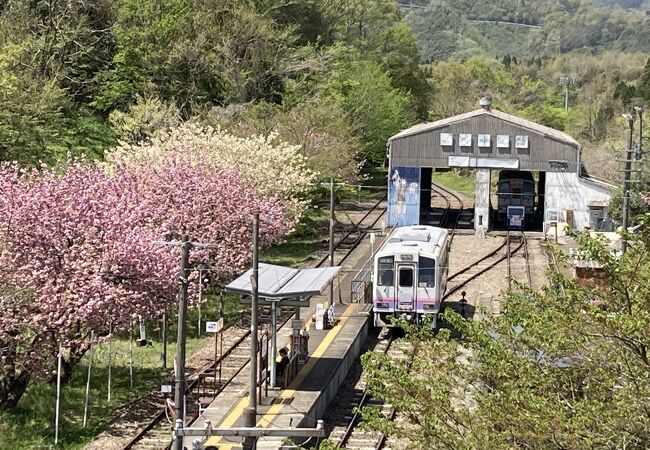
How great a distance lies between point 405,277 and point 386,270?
24.0 inches

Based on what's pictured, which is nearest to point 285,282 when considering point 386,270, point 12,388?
point 386,270

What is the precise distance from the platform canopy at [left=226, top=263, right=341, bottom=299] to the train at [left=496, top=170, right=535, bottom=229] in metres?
27.9

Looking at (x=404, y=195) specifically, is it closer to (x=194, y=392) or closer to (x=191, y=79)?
(x=191, y=79)

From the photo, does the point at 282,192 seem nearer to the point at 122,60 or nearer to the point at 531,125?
the point at 531,125

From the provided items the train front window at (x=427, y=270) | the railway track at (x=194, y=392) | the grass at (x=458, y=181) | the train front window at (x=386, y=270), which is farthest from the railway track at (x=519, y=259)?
the grass at (x=458, y=181)

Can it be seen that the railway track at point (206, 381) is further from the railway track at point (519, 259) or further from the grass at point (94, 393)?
the railway track at point (519, 259)

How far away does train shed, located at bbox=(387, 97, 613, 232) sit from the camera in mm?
54438

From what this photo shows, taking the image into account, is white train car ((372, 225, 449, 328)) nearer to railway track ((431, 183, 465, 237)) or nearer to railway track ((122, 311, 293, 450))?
railway track ((122, 311, 293, 450))

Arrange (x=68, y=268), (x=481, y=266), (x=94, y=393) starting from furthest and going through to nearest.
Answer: (x=481, y=266)
(x=94, y=393)
(x=68, y=268)

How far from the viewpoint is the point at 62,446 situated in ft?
79.9

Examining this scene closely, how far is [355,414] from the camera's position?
27.4 metres

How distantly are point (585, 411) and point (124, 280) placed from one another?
16239 millimetres

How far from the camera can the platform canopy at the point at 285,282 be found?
87.5 ft

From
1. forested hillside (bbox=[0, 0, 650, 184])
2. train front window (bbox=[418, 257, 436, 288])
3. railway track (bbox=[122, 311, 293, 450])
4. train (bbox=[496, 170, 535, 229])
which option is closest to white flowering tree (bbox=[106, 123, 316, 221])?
forested hillside (bbox=[0, 0, 650, 184])
